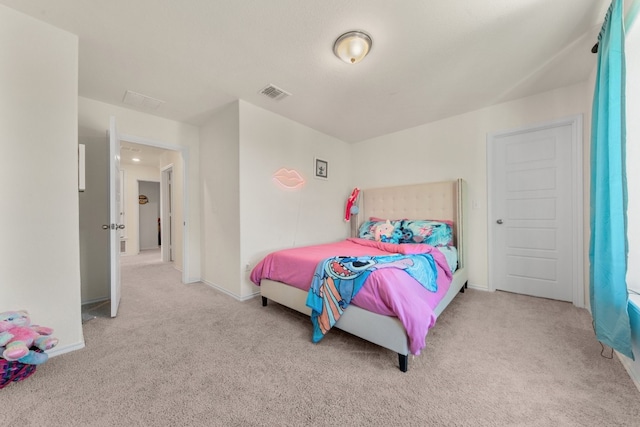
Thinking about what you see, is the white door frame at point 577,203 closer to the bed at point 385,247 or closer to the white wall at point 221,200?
the bed at point 385,247

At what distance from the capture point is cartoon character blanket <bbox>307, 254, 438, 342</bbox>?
1.75 m

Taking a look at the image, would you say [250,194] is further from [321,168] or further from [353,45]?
[353,45]

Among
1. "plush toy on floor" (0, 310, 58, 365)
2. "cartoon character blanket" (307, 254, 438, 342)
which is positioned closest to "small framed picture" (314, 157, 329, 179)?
"cartoon character blanket" (307, 254, 438, 342)

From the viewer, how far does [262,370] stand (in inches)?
60.7

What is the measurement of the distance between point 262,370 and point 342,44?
2.42 m

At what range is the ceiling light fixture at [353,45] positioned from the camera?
1782 mm

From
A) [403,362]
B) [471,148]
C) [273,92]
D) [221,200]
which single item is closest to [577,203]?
[471,148]

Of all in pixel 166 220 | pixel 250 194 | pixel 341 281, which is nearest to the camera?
pixel 341 281

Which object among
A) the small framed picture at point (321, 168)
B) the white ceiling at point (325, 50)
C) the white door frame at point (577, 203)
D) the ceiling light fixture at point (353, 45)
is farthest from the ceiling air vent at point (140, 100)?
the white door frame at point (577, 203)

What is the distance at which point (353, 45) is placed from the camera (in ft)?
5.93

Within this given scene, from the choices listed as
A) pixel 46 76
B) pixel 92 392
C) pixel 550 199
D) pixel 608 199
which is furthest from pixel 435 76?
pixel 92 392

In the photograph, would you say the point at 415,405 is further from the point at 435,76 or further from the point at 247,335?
the point at 435,76

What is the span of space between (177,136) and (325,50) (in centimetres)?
258

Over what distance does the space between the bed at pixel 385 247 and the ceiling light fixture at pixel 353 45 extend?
1.73m
